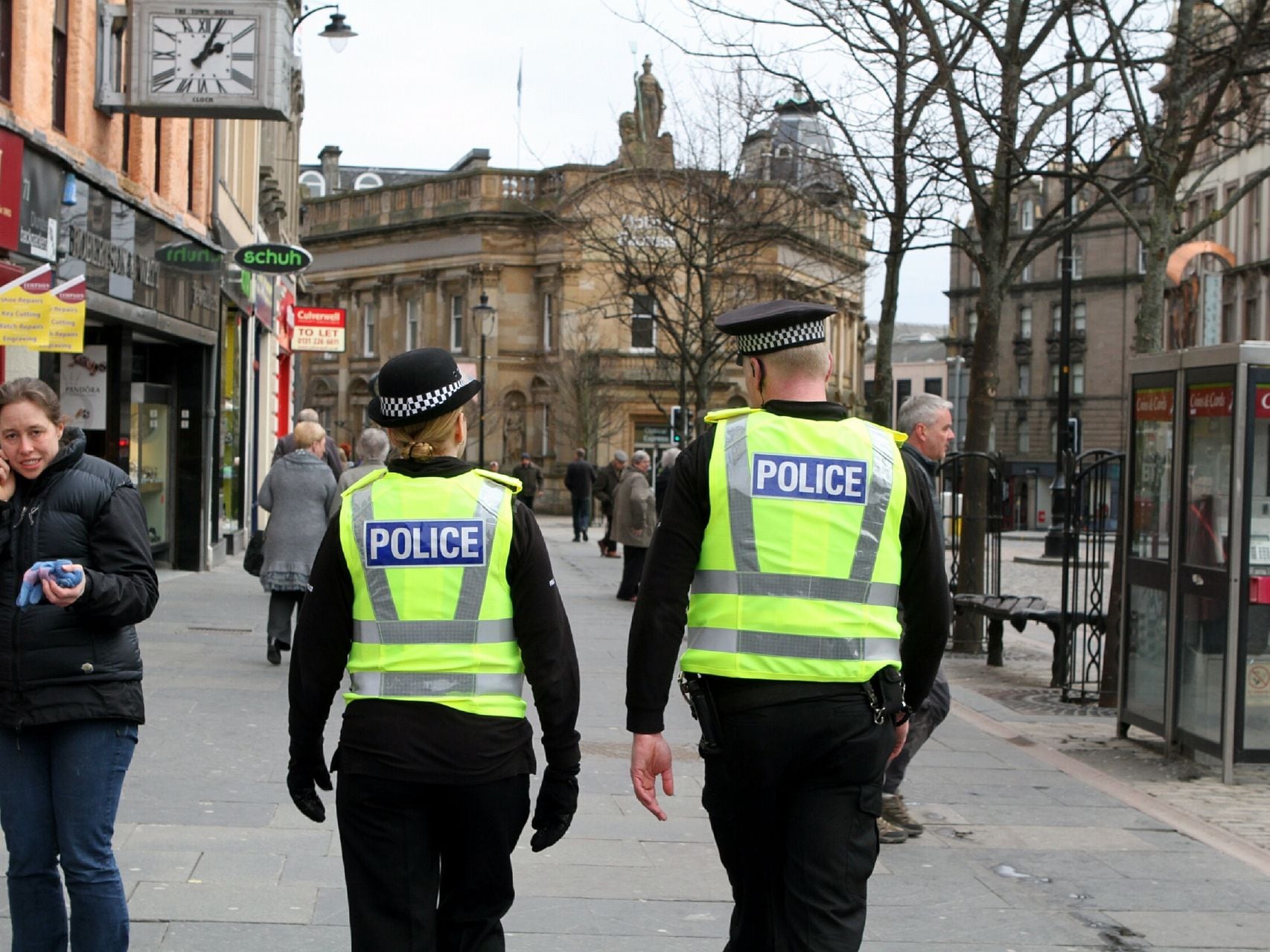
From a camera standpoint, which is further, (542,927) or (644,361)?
(644,361)

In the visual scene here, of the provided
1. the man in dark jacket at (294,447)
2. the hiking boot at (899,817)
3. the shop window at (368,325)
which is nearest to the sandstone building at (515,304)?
the shop window at (368,325)

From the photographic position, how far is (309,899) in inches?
241

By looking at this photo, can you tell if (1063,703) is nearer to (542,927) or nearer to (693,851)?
(693,851)

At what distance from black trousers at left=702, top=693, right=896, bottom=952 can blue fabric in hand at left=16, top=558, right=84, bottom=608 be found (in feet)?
5.50

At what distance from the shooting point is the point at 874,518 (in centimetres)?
424

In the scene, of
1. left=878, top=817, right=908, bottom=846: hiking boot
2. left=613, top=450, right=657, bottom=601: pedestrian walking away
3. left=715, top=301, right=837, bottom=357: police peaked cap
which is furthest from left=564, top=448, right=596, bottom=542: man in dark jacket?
left=715, top=301, right=837, bottom=357: police peaked cap

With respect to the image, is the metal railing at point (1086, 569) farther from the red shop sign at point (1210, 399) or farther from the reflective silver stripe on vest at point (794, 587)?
the reflective silver stripe on vest at point (794, 587)

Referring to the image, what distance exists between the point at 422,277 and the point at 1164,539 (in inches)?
2262

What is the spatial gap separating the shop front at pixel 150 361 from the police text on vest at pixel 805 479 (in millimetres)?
10359

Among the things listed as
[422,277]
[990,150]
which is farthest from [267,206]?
[422,277]

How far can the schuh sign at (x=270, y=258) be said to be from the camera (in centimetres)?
2161

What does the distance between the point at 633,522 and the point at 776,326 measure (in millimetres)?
15289

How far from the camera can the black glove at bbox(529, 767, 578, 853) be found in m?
4.05

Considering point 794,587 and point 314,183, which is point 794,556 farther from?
point 314,183
